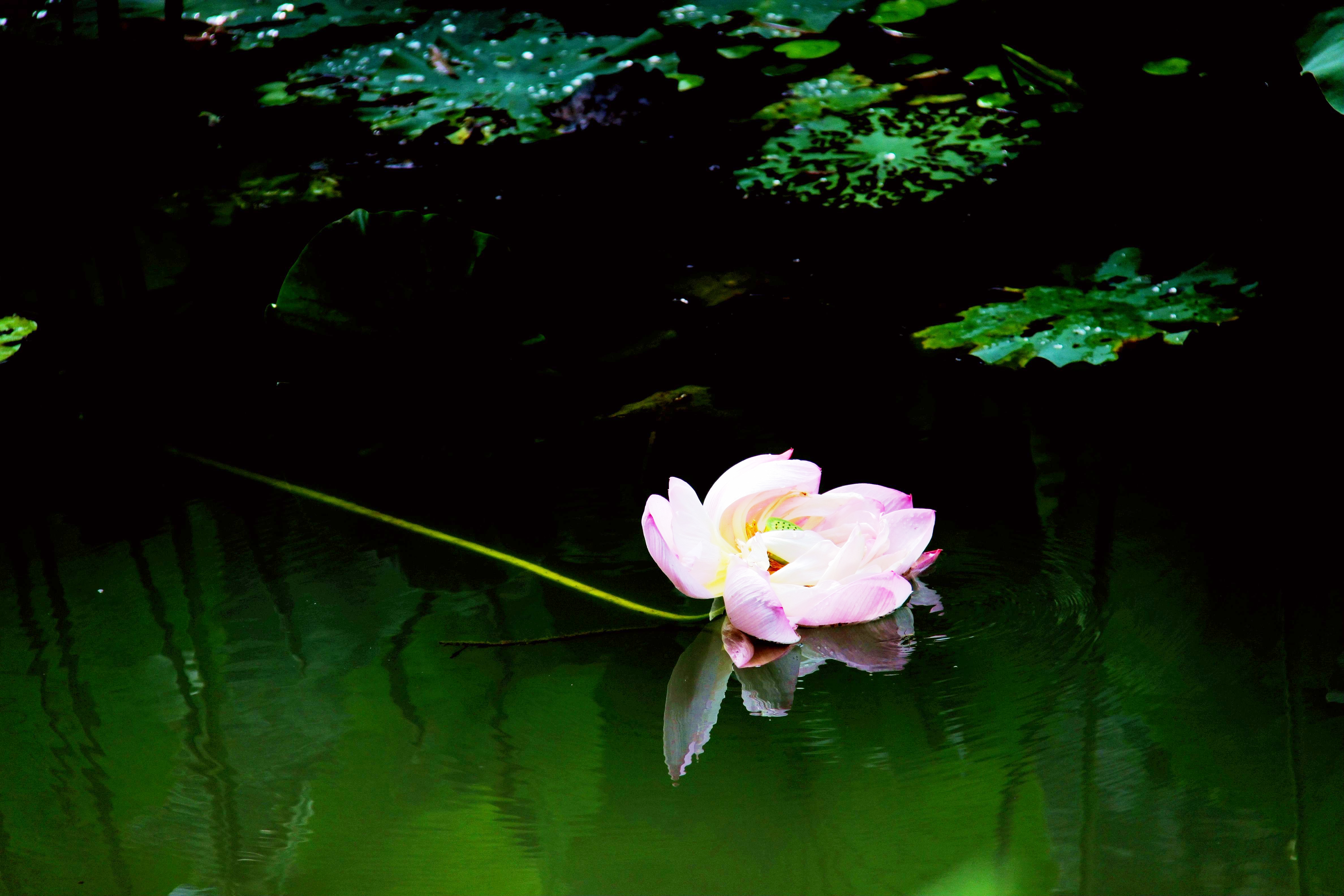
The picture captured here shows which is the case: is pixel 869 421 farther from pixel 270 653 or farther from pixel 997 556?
pixel 270 653

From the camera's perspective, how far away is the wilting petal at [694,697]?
66 centimetres

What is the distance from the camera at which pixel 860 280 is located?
1659 millimetres

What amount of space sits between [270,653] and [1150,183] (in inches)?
56.2

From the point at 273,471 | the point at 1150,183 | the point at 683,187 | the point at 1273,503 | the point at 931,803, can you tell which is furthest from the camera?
the point at 683,187

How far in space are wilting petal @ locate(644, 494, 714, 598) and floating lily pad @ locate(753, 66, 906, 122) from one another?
1.29 metres

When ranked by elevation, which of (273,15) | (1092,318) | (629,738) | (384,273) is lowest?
(1092,318)

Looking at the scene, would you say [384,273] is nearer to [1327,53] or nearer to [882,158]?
[882,158]

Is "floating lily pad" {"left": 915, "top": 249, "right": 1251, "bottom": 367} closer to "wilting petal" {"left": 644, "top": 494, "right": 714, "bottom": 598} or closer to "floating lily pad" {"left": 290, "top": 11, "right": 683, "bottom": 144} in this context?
"wilting petal" {"left": 644, "top": 494, "right": 714, "bottom": 598}

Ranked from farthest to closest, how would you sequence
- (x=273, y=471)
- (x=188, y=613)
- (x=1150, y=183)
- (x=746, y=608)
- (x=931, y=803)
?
(x=1150, y=183), (x=273, y=471), (x=188, y=613), (x=746, y=608), (x=931, y=803)

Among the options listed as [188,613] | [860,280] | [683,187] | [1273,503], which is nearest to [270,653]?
[188,613]

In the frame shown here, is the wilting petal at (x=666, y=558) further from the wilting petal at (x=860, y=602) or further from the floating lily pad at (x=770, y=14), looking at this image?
the floating lily pad at (x=770, y=14)

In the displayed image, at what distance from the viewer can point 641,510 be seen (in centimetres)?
100

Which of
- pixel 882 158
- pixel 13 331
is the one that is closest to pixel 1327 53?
pixel 882 158

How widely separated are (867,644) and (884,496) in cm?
13
